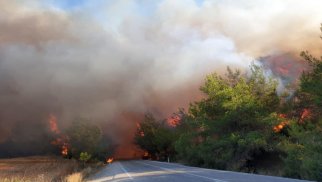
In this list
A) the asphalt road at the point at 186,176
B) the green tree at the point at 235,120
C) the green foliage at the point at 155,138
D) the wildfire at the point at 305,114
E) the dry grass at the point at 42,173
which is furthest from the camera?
the green foliage at the point at 155,138

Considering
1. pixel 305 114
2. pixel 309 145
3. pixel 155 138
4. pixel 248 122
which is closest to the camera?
pixel 309 145

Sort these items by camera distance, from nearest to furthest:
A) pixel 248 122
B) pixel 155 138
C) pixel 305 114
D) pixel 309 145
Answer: pixel 309 145, pixel 305 114, pixel 248 122, pixel 155 138

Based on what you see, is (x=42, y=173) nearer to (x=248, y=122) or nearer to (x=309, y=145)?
(x=248, y=122)

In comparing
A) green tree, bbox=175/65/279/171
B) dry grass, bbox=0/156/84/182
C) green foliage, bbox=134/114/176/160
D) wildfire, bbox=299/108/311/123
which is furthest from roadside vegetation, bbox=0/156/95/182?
green foliage, bbox=134/114/176/160

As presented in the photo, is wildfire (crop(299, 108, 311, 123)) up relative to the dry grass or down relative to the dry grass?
up

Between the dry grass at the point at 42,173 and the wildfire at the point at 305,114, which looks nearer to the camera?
the dry grass at the point at 42,173

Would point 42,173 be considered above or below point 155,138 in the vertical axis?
below

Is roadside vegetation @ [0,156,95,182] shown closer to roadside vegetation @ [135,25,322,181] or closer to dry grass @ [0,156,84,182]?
dry grass @ [0,156,84,182]

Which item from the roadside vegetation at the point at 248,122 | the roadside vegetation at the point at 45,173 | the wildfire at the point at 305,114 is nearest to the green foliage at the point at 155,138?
the roadside vegetation at the point at 45,173

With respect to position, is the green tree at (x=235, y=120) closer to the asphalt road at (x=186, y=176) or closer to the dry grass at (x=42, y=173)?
the asphalt road at (x=186, y=176)

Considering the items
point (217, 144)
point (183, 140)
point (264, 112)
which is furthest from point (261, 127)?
point (183, 140)

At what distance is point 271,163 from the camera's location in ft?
143

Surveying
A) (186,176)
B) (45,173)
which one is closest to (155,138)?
(45,173)

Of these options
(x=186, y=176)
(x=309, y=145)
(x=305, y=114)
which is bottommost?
(x=186, y=176)
